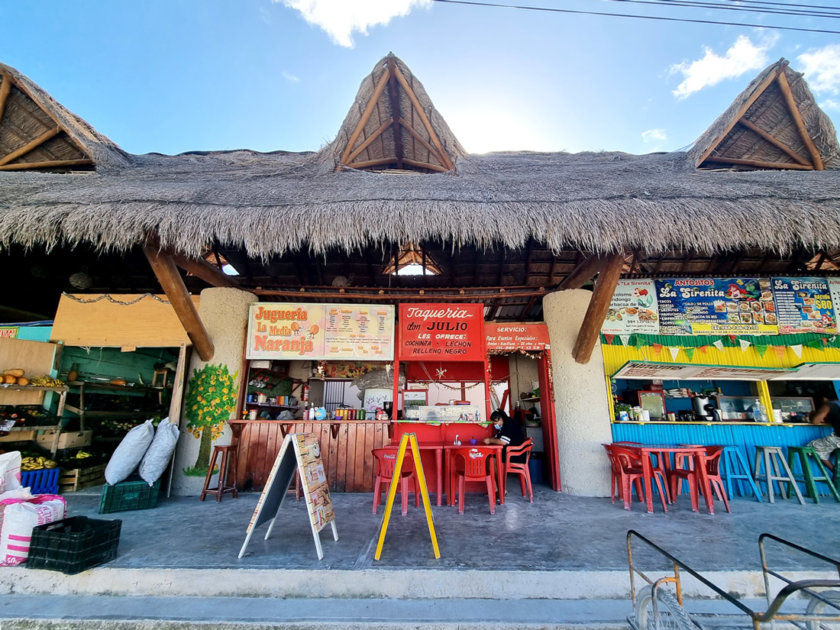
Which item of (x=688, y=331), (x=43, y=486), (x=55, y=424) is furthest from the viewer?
(x=688, y=331)

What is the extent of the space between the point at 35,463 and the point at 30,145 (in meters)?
5.96

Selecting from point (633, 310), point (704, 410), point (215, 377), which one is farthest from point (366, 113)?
point (704, 410)

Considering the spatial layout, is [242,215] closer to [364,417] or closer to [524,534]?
[364,417]

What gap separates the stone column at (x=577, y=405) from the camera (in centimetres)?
574

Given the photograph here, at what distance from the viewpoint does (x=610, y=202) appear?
15.4ft

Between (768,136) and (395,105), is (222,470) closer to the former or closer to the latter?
(395,105)

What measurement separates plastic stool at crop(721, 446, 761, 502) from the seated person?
1.03 meters

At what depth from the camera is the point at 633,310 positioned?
6.62 m

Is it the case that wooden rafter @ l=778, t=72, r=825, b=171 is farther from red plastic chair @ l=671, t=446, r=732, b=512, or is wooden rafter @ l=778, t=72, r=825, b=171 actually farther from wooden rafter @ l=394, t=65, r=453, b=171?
red plastic chair @ l=671, t=446, r=732, b=512

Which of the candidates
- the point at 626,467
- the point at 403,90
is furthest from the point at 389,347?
the point at 403,90

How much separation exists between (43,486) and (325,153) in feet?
22.3

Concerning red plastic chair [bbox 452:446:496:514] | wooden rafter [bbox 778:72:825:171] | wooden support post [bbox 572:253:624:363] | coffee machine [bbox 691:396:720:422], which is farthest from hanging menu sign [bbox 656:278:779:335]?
red plastic chair [bbox 452:446:496:514]

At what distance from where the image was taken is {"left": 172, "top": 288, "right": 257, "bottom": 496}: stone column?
5.66 m

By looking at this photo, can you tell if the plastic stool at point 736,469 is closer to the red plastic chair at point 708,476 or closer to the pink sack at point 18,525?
the red plastic chair at point 708,476
